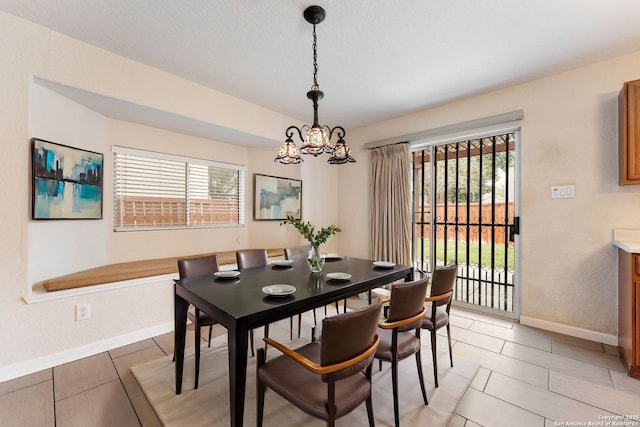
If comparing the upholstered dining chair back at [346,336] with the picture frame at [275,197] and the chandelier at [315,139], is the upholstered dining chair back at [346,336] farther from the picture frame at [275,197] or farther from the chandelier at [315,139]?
the picture frame at [275,197]

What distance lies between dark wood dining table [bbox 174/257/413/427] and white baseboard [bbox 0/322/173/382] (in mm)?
1151

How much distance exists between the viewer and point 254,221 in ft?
13.9

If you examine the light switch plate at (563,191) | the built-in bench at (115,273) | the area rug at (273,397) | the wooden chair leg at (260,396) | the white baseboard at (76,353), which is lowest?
the area rug at (273,397)

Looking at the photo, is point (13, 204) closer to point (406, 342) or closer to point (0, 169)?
point (0, 169)

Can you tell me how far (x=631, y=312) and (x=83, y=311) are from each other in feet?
14.7

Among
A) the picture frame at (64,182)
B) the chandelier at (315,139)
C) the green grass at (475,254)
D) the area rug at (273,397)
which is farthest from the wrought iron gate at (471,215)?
the picture frame at (64,182)

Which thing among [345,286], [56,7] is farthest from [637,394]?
[56,7]

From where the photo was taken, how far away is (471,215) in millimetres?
3541

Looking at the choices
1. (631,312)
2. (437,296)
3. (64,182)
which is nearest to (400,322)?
(437,296)

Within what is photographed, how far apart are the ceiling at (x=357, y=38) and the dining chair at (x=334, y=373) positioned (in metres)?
2.03

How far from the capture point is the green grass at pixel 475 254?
3305mm

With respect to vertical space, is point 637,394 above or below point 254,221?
below

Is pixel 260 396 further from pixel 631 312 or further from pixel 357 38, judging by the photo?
pixel 631 312

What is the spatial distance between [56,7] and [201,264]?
2.13 meters
